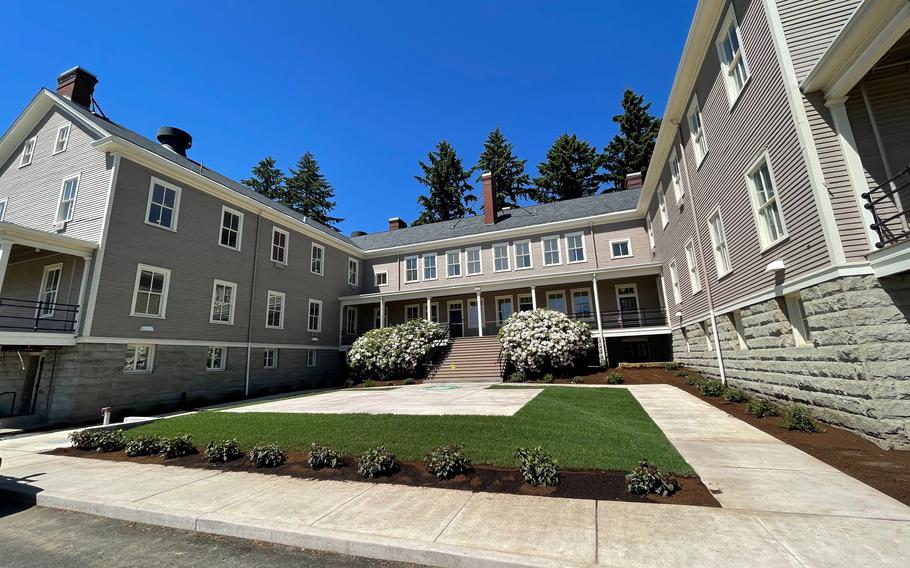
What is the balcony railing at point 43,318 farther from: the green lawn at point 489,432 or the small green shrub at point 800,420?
the small green shrub at point 800,420

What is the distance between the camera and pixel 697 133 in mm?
12070

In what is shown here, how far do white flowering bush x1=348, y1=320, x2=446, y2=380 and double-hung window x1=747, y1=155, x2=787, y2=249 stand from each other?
13.9 meters

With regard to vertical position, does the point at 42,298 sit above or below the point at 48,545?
above

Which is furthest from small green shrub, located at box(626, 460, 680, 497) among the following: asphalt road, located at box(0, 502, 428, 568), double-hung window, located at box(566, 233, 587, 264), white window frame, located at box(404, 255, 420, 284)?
white window frame, located at box(404, 255, 420, 284)

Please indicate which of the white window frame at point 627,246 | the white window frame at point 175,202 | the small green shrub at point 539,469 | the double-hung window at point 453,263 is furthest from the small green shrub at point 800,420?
the white window frame at point 175,202

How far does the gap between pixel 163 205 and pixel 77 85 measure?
6.50m

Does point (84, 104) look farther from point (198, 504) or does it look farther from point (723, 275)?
point (723, 275)

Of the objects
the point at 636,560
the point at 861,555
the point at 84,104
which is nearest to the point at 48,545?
the point at 636,560

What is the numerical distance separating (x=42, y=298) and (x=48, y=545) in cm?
1434

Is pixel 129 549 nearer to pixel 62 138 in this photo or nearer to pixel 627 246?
pixel 62 138

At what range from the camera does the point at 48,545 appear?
404 cm

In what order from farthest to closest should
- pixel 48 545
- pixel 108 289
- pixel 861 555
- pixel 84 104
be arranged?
1. pixel 84 104
2. pixel 108 289
3. pixel 48 545
4. pixel 861 555

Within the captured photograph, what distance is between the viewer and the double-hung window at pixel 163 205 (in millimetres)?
13891

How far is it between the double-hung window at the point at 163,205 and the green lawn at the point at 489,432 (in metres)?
7.65
